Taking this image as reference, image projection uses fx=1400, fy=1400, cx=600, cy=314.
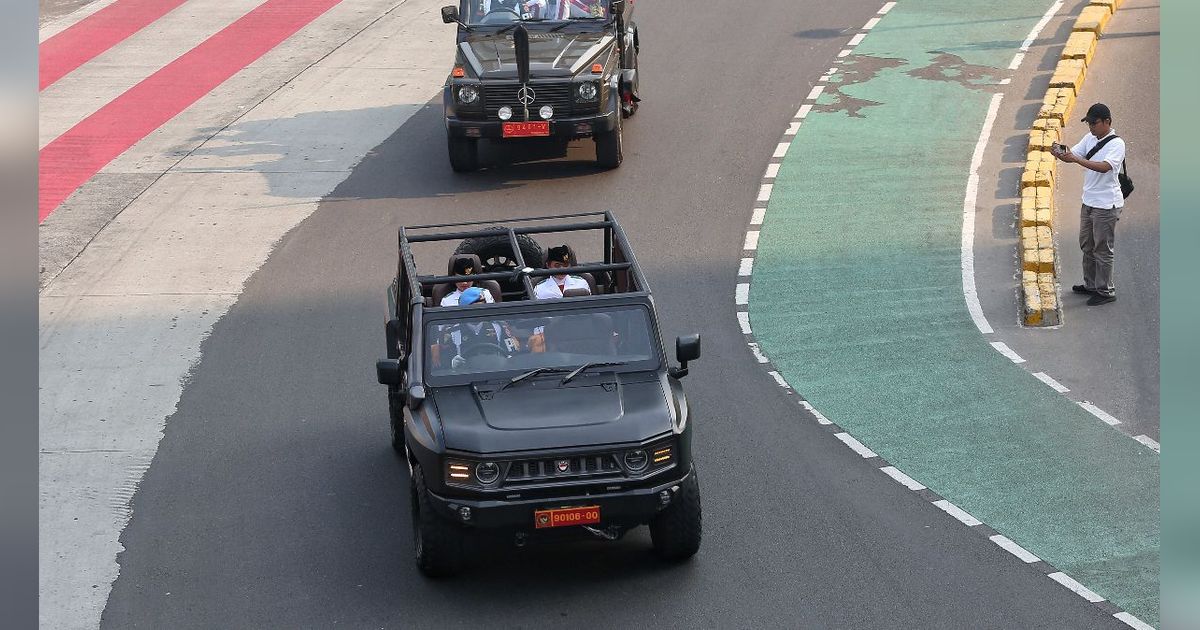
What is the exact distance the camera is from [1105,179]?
13469 mm

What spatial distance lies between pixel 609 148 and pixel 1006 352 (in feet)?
22.4

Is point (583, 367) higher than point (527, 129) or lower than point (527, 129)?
lower

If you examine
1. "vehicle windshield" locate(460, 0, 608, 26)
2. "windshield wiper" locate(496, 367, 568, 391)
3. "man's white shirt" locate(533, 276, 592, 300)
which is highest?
"vehicle windshield" locate(460, 0, 608, 26)

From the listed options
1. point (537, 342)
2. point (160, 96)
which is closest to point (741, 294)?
point (537, 342)

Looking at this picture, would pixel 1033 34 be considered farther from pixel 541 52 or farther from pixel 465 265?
pixel 465 265

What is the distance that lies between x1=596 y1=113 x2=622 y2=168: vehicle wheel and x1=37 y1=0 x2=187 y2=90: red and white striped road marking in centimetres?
985

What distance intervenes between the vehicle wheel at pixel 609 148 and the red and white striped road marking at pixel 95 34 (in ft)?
32.3

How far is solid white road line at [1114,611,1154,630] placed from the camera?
8.31m

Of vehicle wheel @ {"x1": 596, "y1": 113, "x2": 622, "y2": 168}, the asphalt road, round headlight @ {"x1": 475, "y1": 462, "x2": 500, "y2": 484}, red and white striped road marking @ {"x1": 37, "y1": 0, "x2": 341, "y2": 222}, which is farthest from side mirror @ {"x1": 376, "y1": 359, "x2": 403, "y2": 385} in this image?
red and white striped road marking @ {"x1": 37, "y1": 0, "x2": 341, "y2": 222}

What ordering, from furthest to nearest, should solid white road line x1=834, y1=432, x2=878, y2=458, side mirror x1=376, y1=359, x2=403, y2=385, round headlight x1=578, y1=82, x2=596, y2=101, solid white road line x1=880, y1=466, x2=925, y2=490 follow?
1. round headlight x1=578, y1=82, x2=596, y2=101
2. solid white road line x1=834, y1=432, x2=878, y2=458
3. solid white road line x1=880, y1=466, x2=925, y2=490
4. side mirror x1=376, y1=359, x2=403, y2=385

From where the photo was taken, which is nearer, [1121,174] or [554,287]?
[554,287]

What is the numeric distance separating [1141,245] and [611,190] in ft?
20.8

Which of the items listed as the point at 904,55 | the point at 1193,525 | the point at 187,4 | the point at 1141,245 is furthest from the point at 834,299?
the point at 187,4

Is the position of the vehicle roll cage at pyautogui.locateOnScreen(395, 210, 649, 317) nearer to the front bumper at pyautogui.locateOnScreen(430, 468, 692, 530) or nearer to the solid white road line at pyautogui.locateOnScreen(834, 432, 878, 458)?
the front bumper at pyautogui.locateOnScreen(430, 468, 692, 530)
